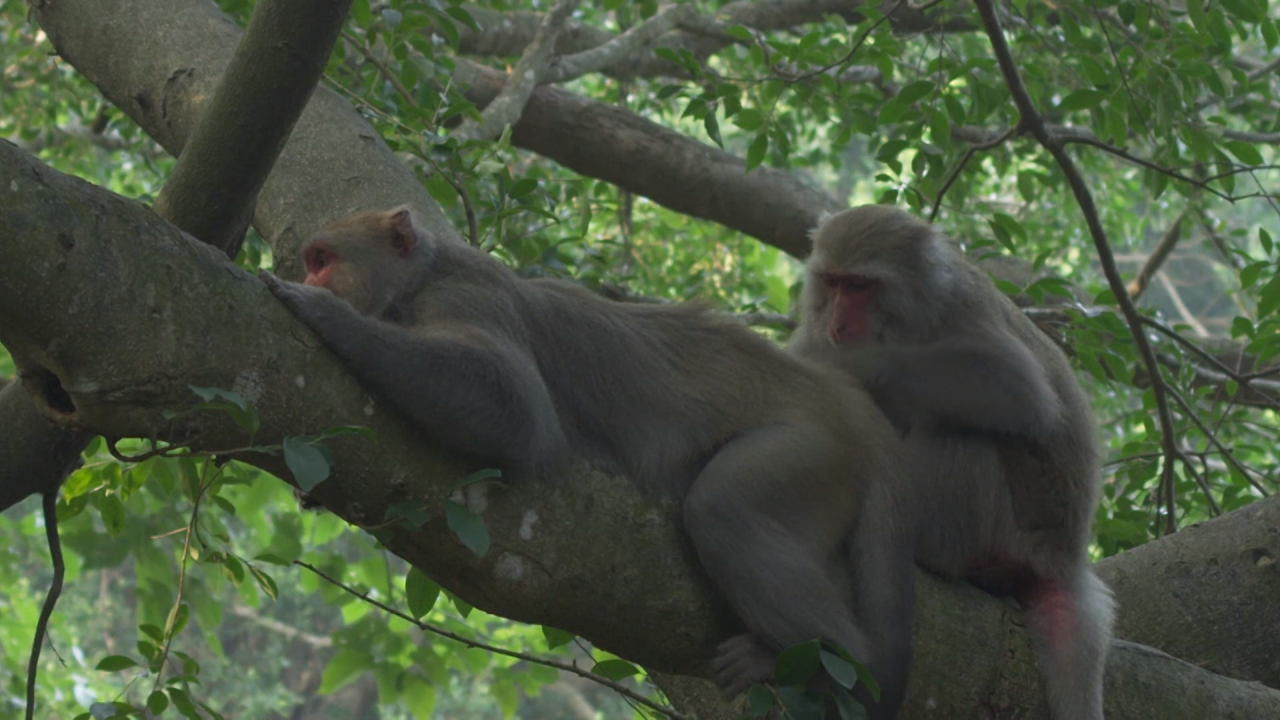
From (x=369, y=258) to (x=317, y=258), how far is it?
0.18 m

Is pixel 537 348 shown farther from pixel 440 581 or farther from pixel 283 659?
pixel 283 659

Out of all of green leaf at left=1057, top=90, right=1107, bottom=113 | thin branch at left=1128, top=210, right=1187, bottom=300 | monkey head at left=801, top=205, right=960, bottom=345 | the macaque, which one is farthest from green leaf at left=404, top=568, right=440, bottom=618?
thin branch at left=1128, top=210, right=1187, bottom=300

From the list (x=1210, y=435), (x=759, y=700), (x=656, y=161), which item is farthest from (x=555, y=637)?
(x=656, y=161)

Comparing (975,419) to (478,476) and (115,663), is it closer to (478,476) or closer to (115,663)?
(478,476)

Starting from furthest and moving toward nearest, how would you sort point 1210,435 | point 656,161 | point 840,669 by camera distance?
point 656,161 < point 1210,435 < point 840,669

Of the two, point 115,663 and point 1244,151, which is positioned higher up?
point 1244,151

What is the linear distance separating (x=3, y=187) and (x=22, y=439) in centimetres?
112

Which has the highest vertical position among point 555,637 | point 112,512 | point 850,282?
point 850,282

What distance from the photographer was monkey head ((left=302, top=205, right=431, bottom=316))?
3.57 meters

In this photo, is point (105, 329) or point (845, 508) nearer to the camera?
point (105, 329)

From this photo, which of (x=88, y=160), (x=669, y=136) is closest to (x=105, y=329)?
(x=669, y=136)

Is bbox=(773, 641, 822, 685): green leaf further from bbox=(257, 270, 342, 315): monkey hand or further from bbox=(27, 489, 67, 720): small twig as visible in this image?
bbox=(27, 489, 67, 720): small twig

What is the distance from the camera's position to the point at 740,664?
296cm

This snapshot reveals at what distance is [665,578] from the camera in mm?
2891
